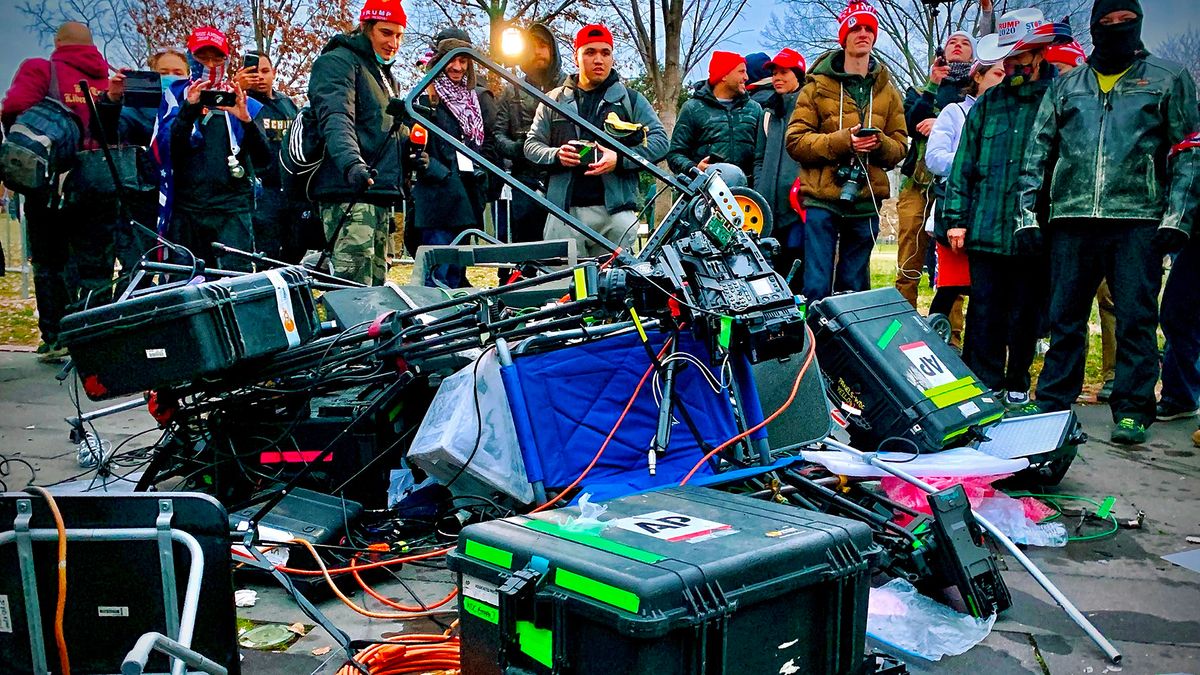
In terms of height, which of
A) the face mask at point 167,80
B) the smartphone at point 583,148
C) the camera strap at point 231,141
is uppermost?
the face mask at point 167,80

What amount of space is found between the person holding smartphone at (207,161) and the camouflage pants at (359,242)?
106 cm

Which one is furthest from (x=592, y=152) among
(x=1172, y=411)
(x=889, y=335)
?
(x=1172, y=411)

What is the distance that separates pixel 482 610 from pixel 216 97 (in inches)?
194

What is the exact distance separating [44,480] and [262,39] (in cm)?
1840

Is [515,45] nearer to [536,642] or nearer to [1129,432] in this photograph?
[1129,432]

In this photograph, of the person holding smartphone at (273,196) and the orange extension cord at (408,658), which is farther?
the person holding smartphone at (273,196)

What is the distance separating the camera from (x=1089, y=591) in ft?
10.9

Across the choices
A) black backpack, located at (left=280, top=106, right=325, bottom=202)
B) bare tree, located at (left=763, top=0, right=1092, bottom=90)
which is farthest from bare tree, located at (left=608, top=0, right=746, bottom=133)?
black backpack, located at (left=280, top=106, right=325, bottom=202)

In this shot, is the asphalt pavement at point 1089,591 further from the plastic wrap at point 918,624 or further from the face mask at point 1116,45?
the face mask at point 1116,45

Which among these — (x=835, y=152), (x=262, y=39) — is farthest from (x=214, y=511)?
(x=262, y=39)

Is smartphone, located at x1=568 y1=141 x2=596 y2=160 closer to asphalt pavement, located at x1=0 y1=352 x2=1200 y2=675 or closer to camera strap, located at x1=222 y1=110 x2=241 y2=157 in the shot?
camera strap, located at x1=222 y1=110 x2=241 y2=157

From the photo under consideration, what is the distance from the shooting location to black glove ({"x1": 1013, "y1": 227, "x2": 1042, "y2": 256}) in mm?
5219

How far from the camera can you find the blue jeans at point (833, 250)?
5988mm

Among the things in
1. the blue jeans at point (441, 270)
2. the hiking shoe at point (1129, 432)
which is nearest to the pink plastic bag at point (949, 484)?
the hiking shoe at point (1129, 432)
